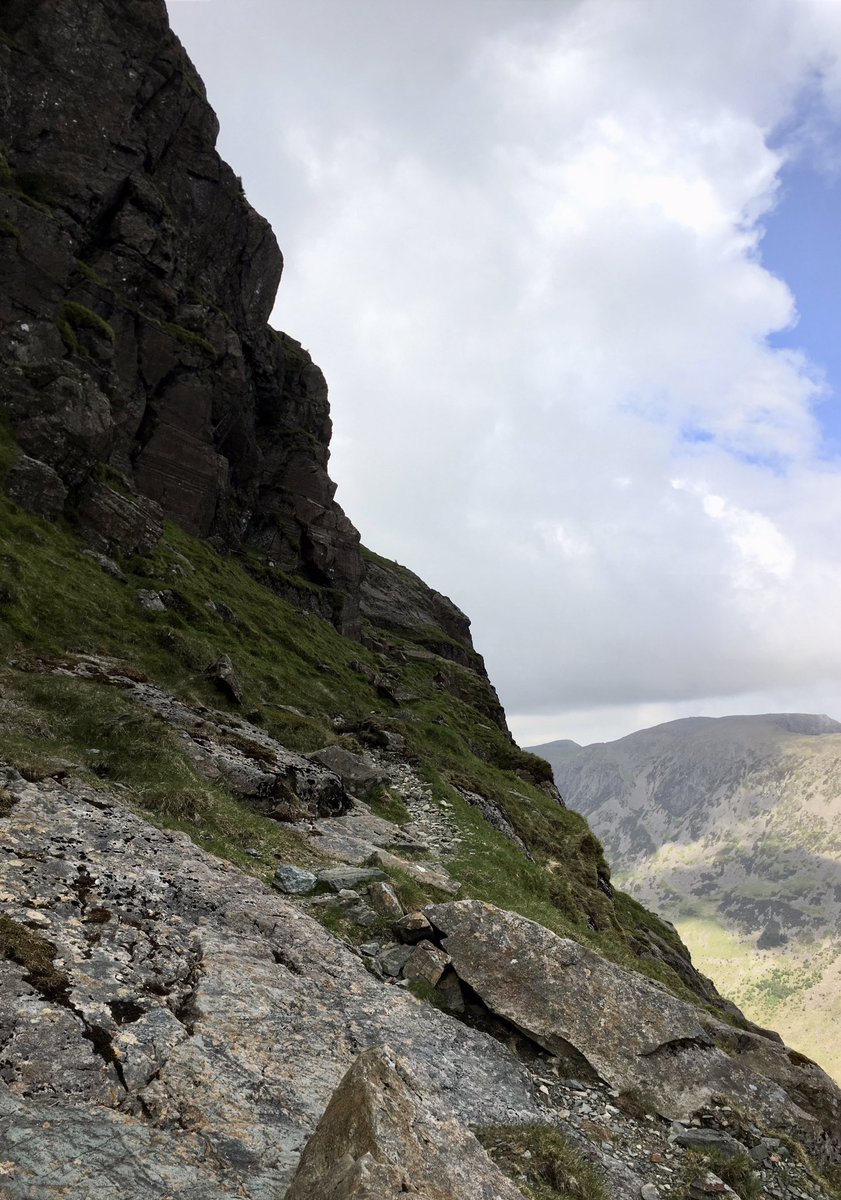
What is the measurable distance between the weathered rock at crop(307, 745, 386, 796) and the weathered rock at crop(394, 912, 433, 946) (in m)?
20.4

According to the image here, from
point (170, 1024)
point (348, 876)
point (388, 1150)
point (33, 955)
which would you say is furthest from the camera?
point (348, 876)

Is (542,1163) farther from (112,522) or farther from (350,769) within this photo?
(112,522)

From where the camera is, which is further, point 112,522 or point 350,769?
point 112,522

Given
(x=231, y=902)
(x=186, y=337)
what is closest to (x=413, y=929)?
(x=231, y=902)

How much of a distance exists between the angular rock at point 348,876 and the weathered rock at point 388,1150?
9.68 meters

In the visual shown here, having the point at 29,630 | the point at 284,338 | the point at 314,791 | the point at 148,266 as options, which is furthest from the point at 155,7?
the point at 314,791

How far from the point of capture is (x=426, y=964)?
1438 centimetres

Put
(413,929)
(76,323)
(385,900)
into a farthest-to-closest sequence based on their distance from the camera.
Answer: (76,323) → (385,900) → (413,929)

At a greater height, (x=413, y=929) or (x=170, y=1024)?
(x=413, y=929)

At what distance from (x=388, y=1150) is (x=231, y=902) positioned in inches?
317

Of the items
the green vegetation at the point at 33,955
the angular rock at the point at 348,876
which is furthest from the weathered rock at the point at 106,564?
the green vegetation at the point at 33,955

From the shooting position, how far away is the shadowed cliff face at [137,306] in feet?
174

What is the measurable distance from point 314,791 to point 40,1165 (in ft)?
73.0

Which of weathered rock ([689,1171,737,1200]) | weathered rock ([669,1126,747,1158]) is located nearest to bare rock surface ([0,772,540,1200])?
weathered rock ([689,1171,737,1200])
